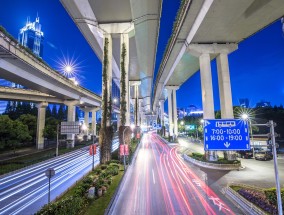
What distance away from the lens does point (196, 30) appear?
27688 millimetres

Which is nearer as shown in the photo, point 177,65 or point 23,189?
point 23,189

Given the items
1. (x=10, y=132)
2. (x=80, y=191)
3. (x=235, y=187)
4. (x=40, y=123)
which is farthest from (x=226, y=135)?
(x=40, y=123)

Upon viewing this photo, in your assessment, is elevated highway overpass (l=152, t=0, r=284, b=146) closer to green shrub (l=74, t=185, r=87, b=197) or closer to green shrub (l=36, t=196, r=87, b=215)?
green shrub (l=74, t=185, r=87, b=197)

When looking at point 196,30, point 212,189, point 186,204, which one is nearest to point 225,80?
point 196,30

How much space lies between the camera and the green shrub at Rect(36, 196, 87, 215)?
11.0 m

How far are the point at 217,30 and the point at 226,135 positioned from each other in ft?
76.9

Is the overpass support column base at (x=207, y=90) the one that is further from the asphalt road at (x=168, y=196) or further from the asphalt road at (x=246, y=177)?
the asphalt road at (x=168, y=196)

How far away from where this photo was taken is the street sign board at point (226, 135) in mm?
9484

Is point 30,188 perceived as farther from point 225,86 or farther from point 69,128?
point 225,86

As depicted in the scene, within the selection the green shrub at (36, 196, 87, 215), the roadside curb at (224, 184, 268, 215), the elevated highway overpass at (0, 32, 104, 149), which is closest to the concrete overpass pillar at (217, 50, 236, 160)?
the roadside curb at (224, 184, 268, 215)

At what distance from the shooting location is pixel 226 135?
9.61 meters

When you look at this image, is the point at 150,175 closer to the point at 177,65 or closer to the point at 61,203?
the point at 61,203

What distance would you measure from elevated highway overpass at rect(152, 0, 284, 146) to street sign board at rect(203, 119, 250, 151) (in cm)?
1748

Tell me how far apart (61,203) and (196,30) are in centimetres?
2642
